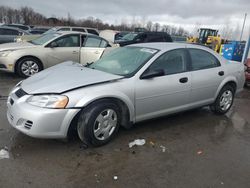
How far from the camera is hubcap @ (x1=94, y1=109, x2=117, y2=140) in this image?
3.17 m

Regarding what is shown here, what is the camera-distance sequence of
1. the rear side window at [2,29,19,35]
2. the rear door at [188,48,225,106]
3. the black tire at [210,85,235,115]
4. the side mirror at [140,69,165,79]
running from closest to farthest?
the side mirror at [140,69,165,79] → the rear door at [188,48,225,106] → the black tire at [210,85,235,115] → the rear side window at [2,29,19,35]

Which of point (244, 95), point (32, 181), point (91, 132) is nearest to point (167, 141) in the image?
point (91, 132)

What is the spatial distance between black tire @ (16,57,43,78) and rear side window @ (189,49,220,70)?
4.97 meters

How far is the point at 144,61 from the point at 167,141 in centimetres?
132

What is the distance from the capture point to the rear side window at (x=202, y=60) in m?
4.20

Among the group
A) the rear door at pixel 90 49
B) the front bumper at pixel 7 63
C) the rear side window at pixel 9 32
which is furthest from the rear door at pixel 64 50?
the rear side window at pixel 9 32

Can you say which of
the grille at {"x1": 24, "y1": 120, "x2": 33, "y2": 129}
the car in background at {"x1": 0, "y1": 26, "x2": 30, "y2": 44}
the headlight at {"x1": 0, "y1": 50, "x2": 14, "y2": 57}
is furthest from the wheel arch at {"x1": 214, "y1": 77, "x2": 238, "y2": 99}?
the car in background at {"x1": 0, "y1": 26, "x2": 30, "y2": 44}

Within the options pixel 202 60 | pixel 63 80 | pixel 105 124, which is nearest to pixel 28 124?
pixel 63 80

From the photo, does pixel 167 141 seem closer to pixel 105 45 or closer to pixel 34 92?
pixel 34 92

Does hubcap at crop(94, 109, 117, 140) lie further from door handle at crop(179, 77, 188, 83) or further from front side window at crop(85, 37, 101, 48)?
front side window at crop(85, 37, 101, 48)

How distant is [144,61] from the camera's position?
143 inches

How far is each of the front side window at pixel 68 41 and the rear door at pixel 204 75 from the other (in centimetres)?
476

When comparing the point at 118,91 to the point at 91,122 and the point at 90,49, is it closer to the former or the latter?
the point at 91,122

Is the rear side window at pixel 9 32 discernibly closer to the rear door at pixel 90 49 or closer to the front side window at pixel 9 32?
the front side window at pixel 9 32
